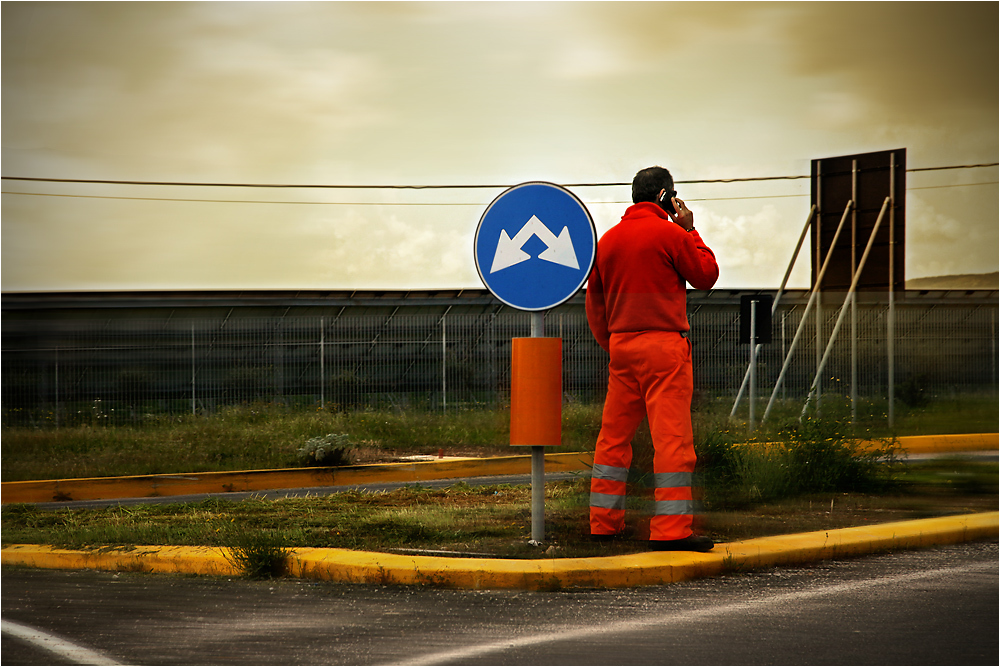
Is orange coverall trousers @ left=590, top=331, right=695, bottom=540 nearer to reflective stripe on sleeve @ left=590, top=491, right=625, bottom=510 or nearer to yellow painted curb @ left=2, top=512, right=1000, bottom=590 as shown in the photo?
reflective stripe on sleeve @ left=590, top=491, right=625, bottom=510

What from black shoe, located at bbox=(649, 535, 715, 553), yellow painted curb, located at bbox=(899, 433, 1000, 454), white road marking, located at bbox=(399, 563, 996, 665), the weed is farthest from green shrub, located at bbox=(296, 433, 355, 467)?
yellow painted curb, located at bbox=(899, 433, 1000, 454)

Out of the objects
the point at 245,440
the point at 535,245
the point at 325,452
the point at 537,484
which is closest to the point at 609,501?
the point at 537,484

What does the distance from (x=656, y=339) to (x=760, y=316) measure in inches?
258

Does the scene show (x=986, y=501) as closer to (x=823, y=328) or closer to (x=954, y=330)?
(x=954, y=330)

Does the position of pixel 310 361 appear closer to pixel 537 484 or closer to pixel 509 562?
pixel 537 484

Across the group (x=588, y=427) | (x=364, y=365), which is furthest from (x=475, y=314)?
(x=588, y=427)

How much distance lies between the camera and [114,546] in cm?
557

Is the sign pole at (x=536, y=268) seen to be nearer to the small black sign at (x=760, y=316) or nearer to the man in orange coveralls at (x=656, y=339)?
the man in orange coveralls at (x=656, y=339)

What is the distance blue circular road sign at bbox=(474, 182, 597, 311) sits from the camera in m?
5.07

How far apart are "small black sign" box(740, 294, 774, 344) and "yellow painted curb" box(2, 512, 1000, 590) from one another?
5.88m

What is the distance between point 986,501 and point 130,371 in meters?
16.1

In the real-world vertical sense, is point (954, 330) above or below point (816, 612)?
above

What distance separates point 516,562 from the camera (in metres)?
4.82

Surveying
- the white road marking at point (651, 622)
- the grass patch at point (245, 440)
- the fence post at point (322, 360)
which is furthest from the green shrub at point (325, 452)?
the white road marking at point (651, 622)
